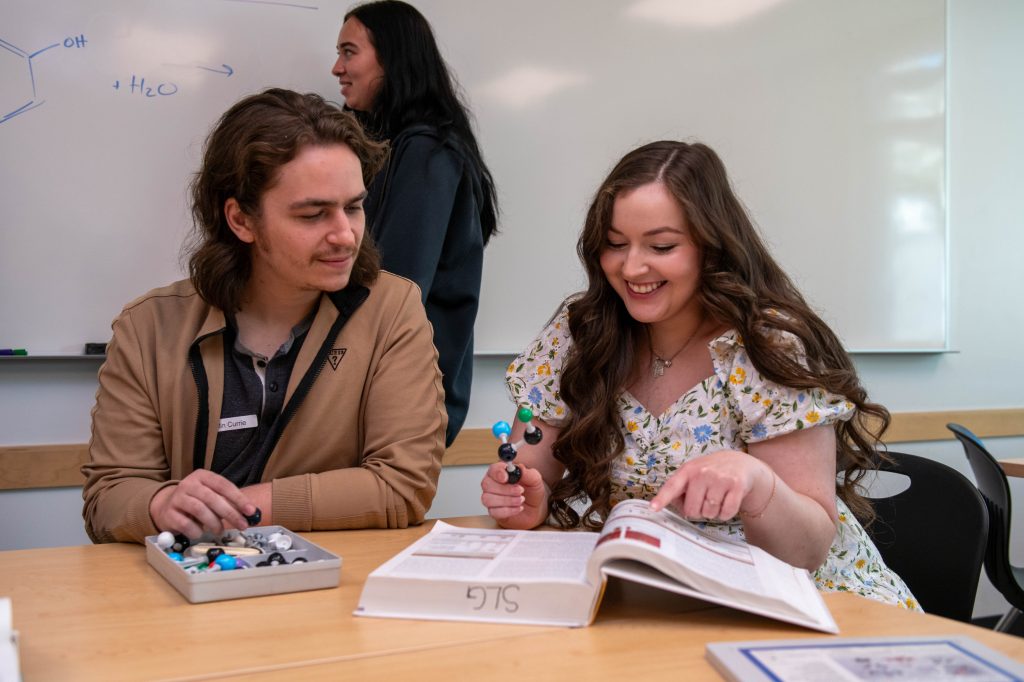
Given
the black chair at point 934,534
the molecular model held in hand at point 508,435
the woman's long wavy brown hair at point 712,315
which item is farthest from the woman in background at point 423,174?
the black chair at point 934,534

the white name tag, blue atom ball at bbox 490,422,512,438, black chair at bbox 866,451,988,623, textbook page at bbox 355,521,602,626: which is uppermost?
blue atom ball at bbox 490,422,512,438

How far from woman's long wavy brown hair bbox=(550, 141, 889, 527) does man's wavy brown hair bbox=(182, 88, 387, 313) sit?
425 millimetres

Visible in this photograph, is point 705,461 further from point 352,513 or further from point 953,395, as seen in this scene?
point 953,395

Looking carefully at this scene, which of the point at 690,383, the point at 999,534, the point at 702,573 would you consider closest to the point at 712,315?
the point at 690,383

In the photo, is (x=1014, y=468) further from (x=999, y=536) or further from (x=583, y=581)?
(x=583, y=581)

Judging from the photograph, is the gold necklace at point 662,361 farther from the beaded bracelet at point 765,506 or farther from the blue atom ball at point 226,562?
the blue atom ball at point 226,562

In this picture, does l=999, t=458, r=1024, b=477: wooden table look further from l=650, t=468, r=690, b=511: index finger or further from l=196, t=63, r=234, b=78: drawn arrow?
l=196, t=63, r=234, b=78: drawn arrow

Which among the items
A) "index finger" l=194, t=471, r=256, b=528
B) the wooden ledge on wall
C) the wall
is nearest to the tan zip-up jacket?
"index finger" l=194, t=471, r=256, b=528

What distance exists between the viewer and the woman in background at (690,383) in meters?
1.34

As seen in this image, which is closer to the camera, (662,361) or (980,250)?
(662,361)

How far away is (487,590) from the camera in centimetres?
91

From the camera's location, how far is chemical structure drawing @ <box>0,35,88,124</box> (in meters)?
2.22

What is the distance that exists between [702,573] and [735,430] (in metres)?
0.59

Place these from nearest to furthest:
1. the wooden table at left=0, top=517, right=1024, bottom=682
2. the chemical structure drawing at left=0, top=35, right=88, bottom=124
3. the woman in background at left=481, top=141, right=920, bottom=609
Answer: the wooden table at left=0, top=517, right=1024, bottom=682 < the woman in background at left=481, top=141, right=920, bottom=609 < the chemical structure drawing at left=0, top=35, right=88, bottom=124
